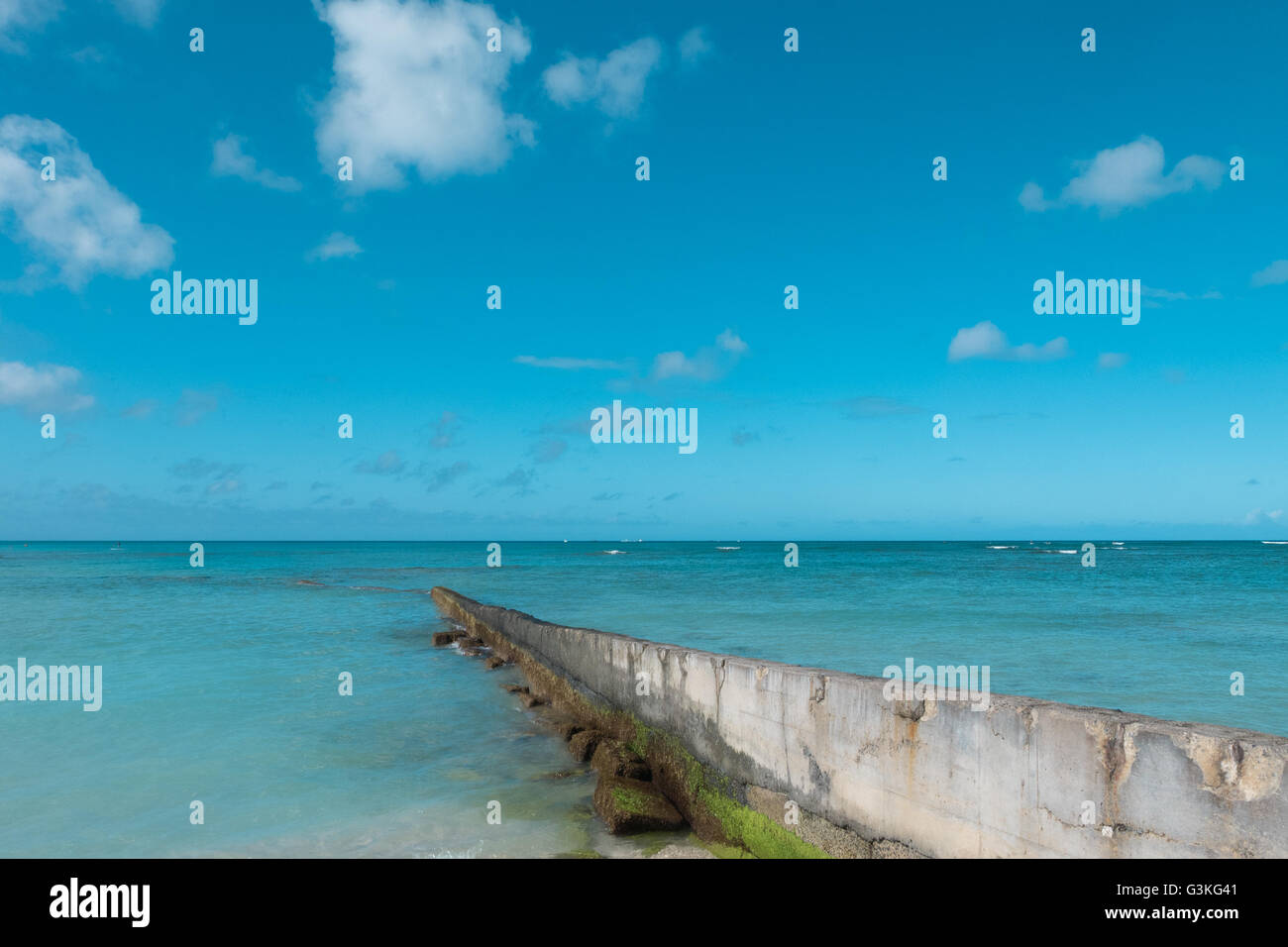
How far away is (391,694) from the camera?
10.7 m

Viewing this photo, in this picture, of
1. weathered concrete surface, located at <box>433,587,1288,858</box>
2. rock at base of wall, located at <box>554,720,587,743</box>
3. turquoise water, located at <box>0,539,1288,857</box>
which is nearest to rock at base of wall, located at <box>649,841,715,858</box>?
turquoise water, located at <box>0,539,1288,857</box>

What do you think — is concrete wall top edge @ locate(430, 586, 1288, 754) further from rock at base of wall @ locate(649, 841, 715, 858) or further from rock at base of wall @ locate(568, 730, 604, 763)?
rock at base of wall @ locate(568, 730, 604, 763)

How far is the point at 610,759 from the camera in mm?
6391

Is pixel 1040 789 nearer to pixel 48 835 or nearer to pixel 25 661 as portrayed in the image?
pixel 48 835

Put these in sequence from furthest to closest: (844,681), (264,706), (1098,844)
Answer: (264,706) < (844,681) < (1098,844)

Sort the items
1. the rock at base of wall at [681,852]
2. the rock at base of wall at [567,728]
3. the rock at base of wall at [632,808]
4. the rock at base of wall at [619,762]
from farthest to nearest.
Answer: the rock at base of wall at [567,728]
the rock at base of wall at [619,762]
the rock at base of wall at [632,808]
the rock at base of wall at [681,852]

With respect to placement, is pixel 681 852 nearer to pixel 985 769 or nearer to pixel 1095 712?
pixel 985 769

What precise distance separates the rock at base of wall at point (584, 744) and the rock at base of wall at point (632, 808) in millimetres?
1353

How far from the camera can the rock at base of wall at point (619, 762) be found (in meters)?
6.12

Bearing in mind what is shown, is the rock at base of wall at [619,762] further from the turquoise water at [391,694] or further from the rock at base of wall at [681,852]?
the rock at base of wall at [681,852]

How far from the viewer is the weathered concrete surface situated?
298 centimetres

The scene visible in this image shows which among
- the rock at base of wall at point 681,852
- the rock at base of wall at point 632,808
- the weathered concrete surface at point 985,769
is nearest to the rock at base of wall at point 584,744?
the rock at base of wall at point 632,808

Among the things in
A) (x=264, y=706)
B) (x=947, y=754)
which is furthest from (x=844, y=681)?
(x=264, y=706)
